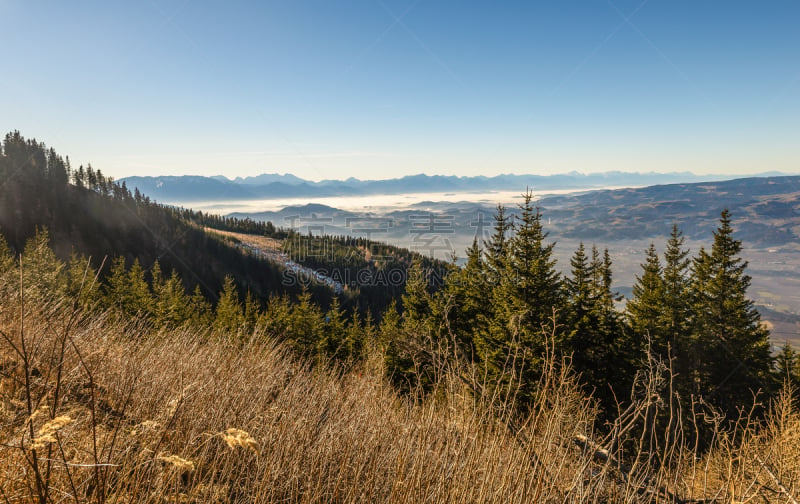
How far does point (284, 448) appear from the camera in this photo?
8.25 ft

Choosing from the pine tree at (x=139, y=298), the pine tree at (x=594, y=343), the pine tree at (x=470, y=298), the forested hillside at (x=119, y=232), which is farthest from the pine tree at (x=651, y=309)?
the forested hillside at (x=119, y=232)

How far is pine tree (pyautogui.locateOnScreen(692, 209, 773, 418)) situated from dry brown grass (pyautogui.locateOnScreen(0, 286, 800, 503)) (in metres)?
22.6

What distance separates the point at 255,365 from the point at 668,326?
77.3ft

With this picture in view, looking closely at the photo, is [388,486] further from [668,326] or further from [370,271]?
[370,271]

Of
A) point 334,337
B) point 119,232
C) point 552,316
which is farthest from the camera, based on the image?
point 119,232

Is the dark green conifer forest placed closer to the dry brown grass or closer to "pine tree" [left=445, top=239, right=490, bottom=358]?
"pine tree" [left=445, top=239, right=490, bottom=358]

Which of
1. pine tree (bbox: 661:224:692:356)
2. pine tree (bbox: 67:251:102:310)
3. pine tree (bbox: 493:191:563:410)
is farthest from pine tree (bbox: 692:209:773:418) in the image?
pine tree (bbox: 67:251:102:310)

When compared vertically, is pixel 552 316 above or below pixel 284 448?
below

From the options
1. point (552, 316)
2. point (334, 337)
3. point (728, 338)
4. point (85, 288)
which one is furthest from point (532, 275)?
point (85, 288)

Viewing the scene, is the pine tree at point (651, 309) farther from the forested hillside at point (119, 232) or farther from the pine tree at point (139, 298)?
the forested hillside at point (119, 232)

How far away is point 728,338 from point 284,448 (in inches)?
1041

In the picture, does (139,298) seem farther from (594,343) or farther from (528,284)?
(594,343)

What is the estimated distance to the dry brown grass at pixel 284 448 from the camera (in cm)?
183

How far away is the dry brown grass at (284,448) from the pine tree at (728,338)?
22552 mm
